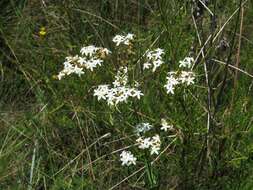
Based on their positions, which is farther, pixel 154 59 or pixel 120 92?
pixel 154 59

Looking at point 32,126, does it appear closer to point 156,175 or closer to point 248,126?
point 156,175

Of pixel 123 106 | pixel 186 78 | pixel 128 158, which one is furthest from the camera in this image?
pixel 123 106

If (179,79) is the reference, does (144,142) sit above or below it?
below

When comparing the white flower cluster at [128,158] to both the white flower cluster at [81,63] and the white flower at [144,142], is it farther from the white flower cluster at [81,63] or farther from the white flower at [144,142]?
the white flower cluster at [81,63]

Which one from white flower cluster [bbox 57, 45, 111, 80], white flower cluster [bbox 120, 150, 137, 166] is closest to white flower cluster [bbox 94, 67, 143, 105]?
white flower cluster [bbox 57, 45, 111, 80]

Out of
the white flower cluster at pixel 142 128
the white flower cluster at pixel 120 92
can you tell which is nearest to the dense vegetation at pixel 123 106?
the white flower cluster at pixel 142 128

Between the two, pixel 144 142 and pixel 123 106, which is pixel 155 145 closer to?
pixel 144 142

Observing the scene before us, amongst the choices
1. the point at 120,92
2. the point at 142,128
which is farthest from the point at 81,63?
the point at 142,128

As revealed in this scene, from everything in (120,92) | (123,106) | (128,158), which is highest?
(120,92)
